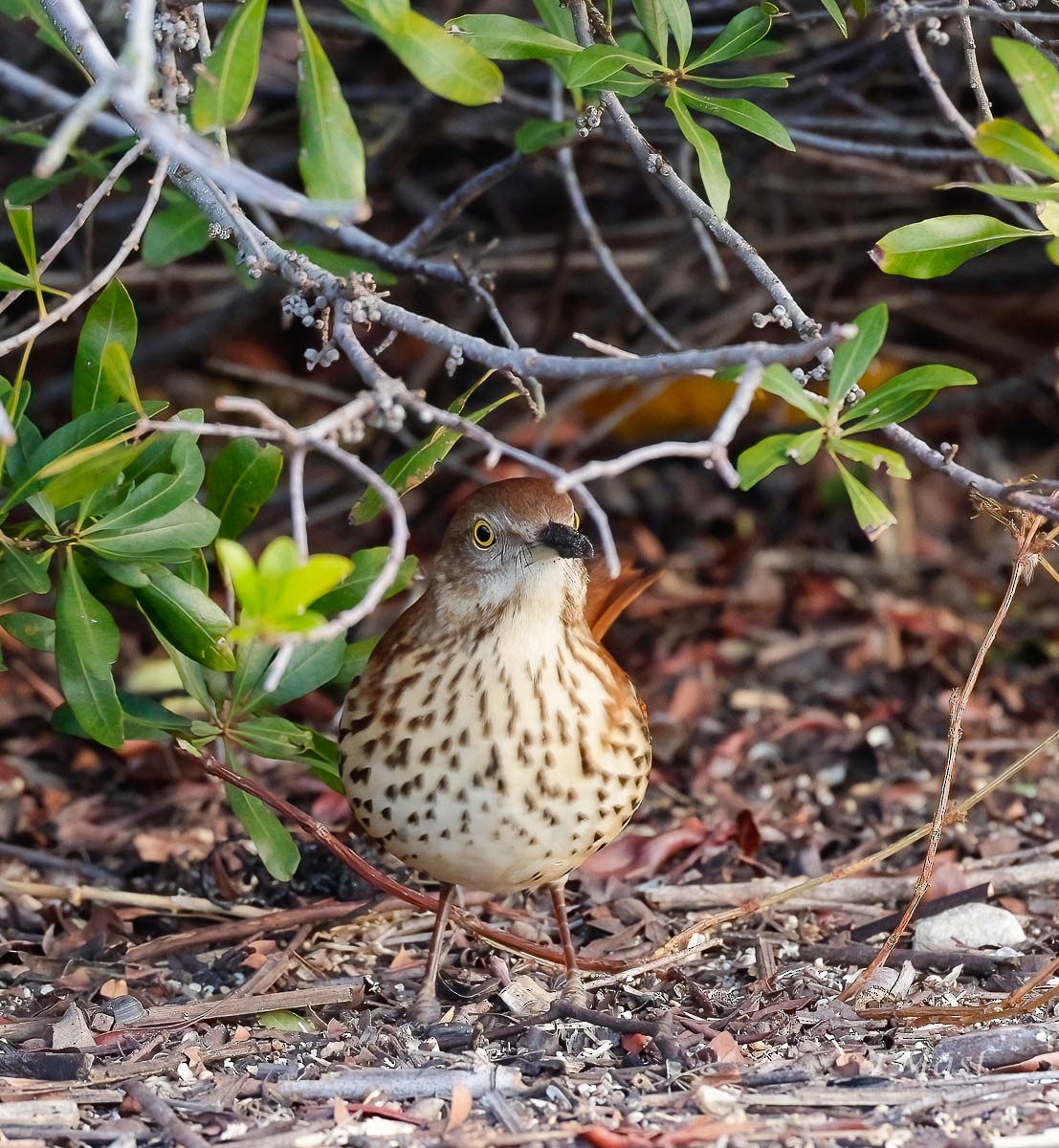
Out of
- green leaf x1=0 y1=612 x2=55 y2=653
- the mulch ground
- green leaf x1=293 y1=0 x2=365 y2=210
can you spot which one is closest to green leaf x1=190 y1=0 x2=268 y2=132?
green leaf x1=293 y1=0 x2=365 y2=210

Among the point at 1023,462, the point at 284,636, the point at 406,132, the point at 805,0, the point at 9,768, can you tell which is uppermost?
the point at 805,0

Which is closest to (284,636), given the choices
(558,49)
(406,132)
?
(558,49)

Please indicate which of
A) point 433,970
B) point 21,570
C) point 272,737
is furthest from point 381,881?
point 21,570

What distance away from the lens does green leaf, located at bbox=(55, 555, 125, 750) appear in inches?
116

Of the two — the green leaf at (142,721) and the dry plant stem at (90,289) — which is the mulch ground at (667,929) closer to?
the green leaf at (142,721)

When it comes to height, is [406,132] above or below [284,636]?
above

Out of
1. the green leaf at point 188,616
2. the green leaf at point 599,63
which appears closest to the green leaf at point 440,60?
the green leaf at point 599,63

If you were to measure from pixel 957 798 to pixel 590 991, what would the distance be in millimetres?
1654

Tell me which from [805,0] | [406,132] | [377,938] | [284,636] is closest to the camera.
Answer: [284,636]

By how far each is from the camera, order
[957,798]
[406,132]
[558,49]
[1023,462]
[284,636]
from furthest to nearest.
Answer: [1023,462], [406,132], [957,798], [558,49], [284,636]

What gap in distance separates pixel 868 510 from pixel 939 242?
1.65ft

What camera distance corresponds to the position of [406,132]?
4.92m

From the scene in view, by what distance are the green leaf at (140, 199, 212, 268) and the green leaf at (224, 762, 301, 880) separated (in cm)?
126

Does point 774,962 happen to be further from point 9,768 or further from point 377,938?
point 9,768
